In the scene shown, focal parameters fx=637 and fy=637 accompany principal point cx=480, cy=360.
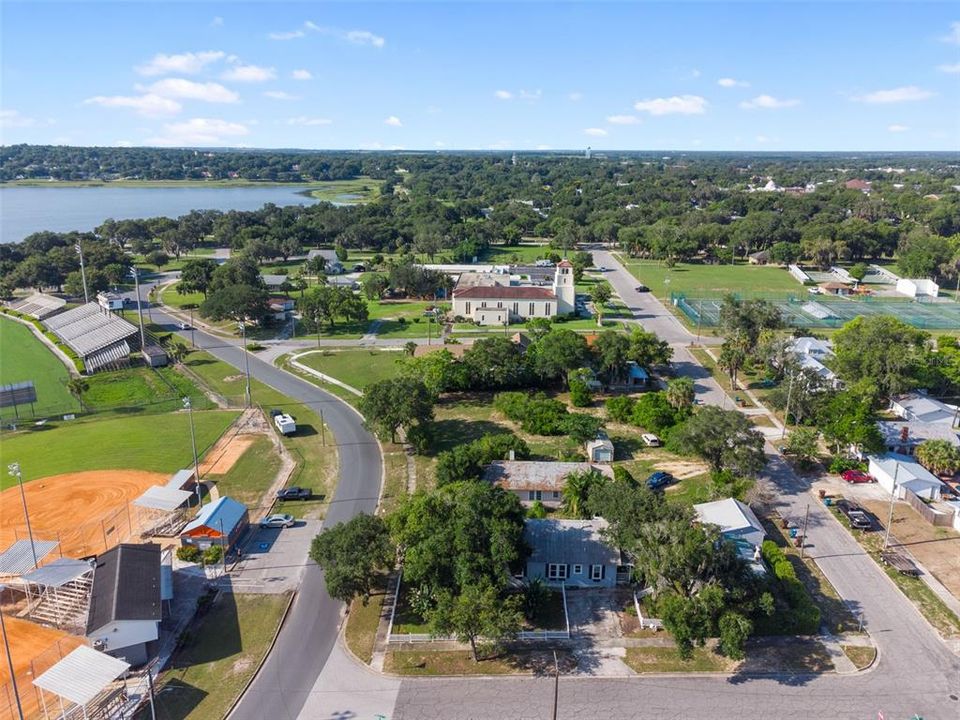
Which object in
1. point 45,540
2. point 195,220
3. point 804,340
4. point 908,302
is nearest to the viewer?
point 45,540

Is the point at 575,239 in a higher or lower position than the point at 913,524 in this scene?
higher

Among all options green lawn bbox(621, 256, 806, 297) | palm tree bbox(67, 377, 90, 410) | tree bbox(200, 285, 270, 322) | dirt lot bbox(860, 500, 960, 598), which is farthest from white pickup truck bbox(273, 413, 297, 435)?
green lawn bbox(621, 256, 806, 297)

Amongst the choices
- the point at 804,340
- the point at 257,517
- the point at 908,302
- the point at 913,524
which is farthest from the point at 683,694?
the point at 908,302

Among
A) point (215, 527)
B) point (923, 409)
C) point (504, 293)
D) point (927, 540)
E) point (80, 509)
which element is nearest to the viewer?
point (215, 527)

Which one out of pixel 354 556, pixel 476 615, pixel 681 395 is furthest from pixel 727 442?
pixel 354 556

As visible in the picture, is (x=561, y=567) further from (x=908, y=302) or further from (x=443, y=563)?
(x=908, y=302)

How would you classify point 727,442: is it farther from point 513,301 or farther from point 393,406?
point 513,301
